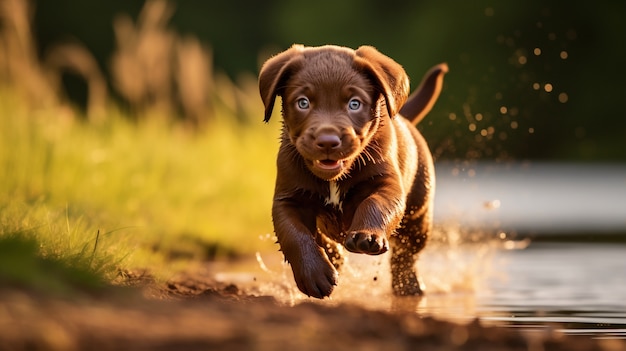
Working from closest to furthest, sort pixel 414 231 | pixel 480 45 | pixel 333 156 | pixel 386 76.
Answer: pixel 333 156, pixel 386 76, pixel 414 231, pixel 480 45

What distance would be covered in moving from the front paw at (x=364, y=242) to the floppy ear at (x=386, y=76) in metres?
0.77

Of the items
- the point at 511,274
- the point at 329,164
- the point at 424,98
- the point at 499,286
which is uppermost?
the point at 329,164

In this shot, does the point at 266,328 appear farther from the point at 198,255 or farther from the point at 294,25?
the point at 294,25

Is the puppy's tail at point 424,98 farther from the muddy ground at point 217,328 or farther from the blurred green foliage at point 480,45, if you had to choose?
the blurred green foliage at point 480,45

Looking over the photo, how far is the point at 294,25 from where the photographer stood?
112ft

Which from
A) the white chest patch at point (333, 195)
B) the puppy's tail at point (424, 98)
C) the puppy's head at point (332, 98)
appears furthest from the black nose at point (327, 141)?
the puppy's tail at point (424, 98)

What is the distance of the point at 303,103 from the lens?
625cm

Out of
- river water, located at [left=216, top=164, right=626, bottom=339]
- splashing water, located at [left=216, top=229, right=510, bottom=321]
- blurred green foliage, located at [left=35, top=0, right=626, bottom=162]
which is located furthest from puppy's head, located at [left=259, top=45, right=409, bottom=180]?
blurred green foliage, located at [left=35, top=0, right=626, bottom=162]

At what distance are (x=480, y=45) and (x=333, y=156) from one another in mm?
26056

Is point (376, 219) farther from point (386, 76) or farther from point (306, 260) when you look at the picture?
point (386, 76)

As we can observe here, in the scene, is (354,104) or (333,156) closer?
(333,156)

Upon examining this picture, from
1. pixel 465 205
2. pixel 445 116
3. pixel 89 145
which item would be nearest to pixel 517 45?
pixel 445 116

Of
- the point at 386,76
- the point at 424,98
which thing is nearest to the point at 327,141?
the point at 386,76

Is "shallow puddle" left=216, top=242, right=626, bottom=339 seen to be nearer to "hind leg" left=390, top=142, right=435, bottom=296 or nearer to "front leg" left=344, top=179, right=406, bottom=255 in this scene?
"hind leg" left=390, top=142, right=435, bottom=296
